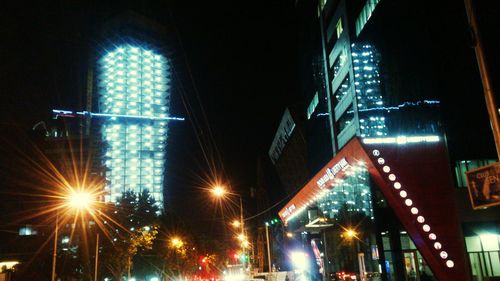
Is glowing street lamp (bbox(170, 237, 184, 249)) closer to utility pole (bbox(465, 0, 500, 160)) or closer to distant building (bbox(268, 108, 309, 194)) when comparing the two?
distant building (bbox(268, 108, 309, 194))

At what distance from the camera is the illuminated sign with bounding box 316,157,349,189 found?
15.9 m

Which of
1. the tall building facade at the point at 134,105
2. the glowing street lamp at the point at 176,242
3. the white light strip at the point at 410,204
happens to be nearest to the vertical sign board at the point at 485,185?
the white light strip at the point at 410,204

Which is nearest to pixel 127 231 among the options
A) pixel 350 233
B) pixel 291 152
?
pixel 350 233

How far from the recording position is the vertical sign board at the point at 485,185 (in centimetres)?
814

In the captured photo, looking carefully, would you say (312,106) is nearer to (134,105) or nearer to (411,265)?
(411,265)

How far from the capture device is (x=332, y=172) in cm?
1695

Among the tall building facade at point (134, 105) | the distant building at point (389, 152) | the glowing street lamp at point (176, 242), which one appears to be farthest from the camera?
the tall building facade at point (134, 105)

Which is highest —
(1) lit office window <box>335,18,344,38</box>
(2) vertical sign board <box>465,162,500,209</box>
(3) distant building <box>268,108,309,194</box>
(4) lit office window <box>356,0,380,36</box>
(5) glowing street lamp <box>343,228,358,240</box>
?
(1) lit office window <box>335,18,344,38</box>

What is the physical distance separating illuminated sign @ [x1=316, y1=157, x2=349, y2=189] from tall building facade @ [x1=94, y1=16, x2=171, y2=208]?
145 metres

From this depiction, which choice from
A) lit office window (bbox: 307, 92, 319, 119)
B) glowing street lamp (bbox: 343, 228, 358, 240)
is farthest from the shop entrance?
lit office window (bbox: 307, 92, 319, 119)

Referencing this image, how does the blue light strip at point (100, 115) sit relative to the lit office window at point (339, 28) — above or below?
above

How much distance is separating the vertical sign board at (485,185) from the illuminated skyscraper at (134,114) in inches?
6141

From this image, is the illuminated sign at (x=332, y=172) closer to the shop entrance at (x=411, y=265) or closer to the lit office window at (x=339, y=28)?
the shop entrance at (x=411, y=265)

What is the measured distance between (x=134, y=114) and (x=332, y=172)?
526 ft
